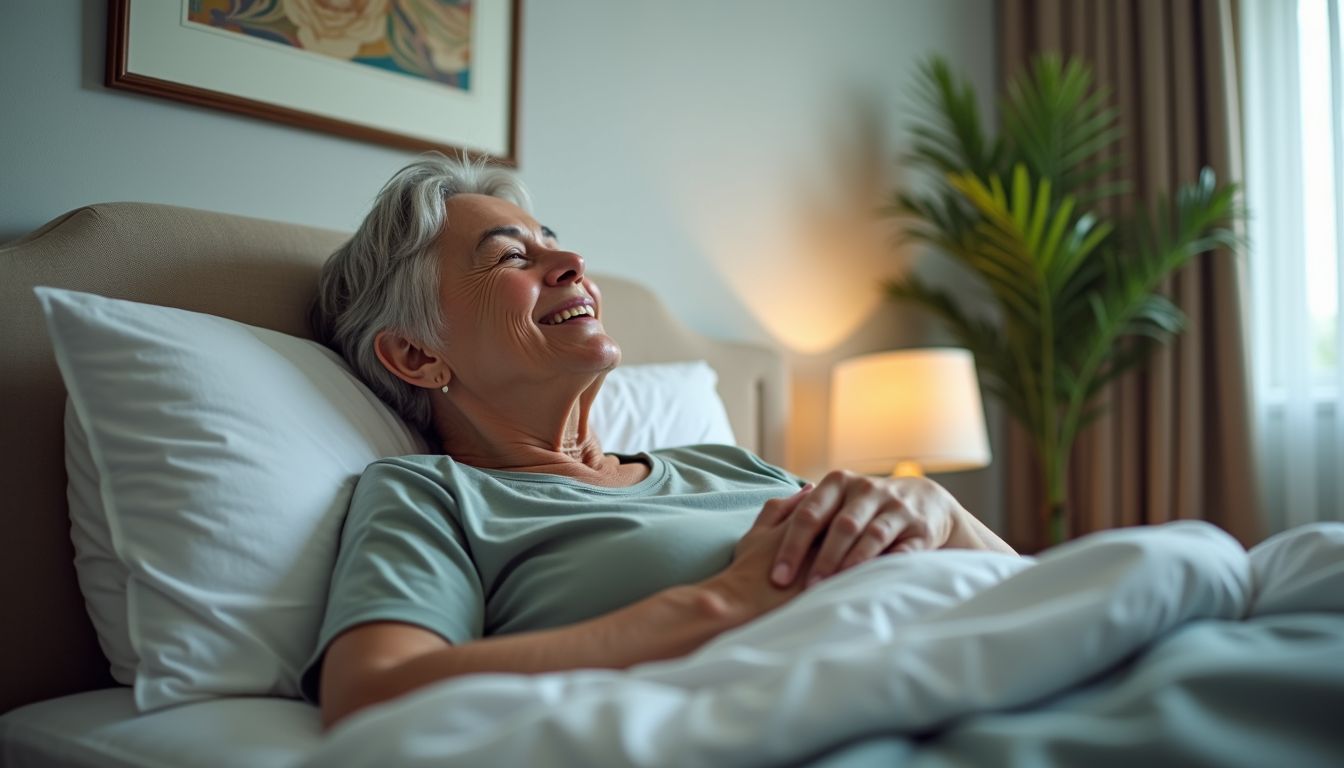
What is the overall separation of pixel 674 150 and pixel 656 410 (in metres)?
0.94

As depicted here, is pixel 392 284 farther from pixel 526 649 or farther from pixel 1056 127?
pixel 1056 127

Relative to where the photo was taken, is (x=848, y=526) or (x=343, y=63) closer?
(x=848, y=526)

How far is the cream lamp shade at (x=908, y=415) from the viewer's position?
8.33ft

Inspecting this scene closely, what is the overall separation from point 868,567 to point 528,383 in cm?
65

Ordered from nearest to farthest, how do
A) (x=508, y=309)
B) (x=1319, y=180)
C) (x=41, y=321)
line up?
1. (x=41, y=321)
2. (x=508, y=309)
3. (x=1319, y=180)

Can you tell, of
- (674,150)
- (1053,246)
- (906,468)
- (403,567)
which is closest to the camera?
(403,567)

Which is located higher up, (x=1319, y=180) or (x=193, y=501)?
(x=1319, y=180)

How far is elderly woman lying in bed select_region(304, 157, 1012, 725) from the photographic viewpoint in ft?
3.18

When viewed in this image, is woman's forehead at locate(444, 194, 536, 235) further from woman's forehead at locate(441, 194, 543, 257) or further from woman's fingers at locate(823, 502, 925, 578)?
woman's fingers at locate(823, 502, 925, 578)

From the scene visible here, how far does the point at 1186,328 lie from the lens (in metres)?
3.00

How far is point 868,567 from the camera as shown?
95 centimetres

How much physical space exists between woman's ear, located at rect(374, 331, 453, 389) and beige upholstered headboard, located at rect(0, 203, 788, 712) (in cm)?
18

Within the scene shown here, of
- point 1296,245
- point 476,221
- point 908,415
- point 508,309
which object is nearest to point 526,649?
point 508,309

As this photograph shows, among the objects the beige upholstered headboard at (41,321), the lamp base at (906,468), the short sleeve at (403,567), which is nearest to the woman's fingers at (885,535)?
the short sleeve at (403,567)
